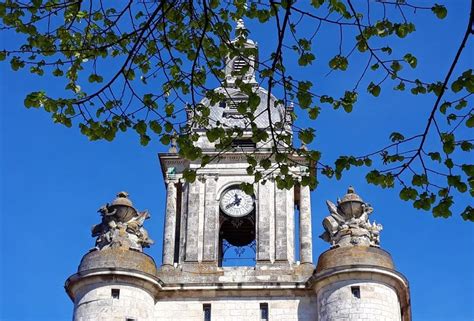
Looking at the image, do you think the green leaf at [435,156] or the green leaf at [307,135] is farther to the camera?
the green leaf at [307,135]

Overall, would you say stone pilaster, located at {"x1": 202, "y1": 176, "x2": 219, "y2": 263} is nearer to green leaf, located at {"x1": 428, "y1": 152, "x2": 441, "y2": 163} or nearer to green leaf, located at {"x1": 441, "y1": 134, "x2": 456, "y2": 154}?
green leaf, located at {"x1": 428, "y1": 152, "x2": 441, "y2": 163}

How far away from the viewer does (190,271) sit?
29078 mm

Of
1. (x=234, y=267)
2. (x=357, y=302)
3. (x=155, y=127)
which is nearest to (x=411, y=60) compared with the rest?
(x=155, y=127)

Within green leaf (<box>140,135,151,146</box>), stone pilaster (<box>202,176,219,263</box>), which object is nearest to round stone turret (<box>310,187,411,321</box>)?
stone pilaster (<box>202,176,219,263</box>)

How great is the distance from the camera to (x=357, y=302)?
27.2 meters

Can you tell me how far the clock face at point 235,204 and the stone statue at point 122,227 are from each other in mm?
2549

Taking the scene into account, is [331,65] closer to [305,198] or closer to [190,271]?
[190,271]

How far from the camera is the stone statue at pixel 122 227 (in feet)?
96.0

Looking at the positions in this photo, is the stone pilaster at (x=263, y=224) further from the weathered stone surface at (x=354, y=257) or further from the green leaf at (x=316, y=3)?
the green leaf at (x=316, y=3)

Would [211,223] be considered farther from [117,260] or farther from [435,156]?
[435,156]

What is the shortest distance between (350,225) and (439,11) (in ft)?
57.5

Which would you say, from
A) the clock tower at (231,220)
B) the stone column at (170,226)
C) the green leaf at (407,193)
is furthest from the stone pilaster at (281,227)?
the green leaf at (407,193)

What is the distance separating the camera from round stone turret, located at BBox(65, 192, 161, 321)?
2753 cm

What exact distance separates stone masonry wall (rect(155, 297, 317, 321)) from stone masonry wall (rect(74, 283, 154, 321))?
2.08ft
